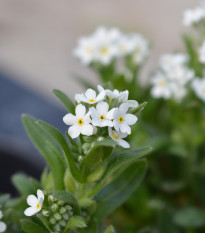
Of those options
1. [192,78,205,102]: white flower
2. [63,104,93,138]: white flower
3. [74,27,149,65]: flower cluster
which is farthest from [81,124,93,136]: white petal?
[74,27,149,65]: flower cluster

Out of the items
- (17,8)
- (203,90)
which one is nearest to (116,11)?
(17,8)

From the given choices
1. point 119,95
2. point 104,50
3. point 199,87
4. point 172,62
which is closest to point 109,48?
point 104,50

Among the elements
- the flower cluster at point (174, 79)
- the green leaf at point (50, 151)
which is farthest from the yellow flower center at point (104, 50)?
the green leaf at point (50, 151)

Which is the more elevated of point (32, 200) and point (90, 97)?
point (90, 97)

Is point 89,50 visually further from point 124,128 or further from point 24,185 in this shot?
point 124,128

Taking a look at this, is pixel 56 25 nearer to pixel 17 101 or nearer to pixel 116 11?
pixel 116 11

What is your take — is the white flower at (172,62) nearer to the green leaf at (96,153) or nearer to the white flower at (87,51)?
the white flower at (87,51)

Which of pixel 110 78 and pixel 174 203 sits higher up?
pixel 110 78
